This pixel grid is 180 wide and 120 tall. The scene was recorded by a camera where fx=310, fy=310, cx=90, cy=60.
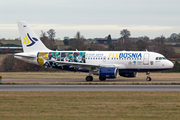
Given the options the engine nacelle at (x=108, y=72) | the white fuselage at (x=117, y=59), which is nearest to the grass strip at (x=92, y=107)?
the engine nacelle at (x=108, y=72)

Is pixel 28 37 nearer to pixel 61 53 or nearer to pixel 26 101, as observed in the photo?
pixel 61 53

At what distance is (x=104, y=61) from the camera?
3931 cm

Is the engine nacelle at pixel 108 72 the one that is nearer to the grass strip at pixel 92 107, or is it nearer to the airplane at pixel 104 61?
the airplane at pixel 104 61

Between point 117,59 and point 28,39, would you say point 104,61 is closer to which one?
point 117,59

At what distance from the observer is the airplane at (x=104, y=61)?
3800 centimetres

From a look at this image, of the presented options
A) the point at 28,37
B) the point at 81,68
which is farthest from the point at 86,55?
the point at 28,37

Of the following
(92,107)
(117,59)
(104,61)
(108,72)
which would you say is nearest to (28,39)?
(104,61)

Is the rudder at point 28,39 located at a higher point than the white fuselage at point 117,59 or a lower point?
higher

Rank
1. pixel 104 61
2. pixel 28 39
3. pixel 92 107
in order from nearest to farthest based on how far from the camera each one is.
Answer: pixel 92 107 → pixel 104 61 → pixel 28 39

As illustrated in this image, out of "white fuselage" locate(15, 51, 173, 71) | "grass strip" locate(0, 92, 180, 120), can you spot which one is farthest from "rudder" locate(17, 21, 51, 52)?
"grass strip" locate(0, 92, 180, 120)

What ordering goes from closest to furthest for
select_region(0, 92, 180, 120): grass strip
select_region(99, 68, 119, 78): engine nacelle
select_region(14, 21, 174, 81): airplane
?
1. select_region(0, 92, 180, 120): grass strip
2. select_region(99, 68, 119, 78): engine nacelle
3. select_region(14, 21, 174, 81): airplane

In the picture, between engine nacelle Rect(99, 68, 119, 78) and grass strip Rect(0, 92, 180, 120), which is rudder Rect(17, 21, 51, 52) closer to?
engine nacelle Rect(99, 68, 119, 78)

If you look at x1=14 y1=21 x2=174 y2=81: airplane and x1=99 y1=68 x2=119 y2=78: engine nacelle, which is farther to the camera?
x1=14 y1=21 x2=174 y2=81: airplane

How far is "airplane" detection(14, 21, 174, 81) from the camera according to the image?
38.0 meters
